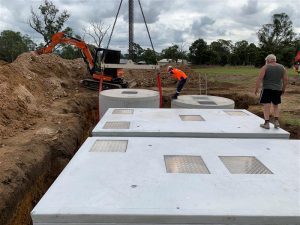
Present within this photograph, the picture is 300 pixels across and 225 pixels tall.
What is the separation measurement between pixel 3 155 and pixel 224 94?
40.9ft

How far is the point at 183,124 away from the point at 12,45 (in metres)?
49.6

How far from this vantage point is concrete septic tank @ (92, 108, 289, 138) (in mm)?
5793

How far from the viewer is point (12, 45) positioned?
4922 cm

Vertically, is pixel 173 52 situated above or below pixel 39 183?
above

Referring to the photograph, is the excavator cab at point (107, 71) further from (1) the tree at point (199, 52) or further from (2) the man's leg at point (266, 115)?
(1) the tree at point (199, 52)

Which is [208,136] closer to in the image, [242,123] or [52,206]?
[242,123]

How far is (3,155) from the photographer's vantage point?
6.90 m

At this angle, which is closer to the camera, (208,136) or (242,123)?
(208,136)

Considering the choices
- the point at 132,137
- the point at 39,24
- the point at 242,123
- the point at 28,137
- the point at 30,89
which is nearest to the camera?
the point at 132,137

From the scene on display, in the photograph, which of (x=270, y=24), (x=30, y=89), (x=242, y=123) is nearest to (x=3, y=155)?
(x=242, y=123)

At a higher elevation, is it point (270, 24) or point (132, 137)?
point (270, 24)

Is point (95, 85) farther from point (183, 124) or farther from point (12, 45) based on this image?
point (12, 45)

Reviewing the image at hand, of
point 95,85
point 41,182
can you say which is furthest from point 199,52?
point 41,182

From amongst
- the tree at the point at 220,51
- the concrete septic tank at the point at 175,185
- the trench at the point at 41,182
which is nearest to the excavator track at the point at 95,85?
the trench at the point at 41,182
